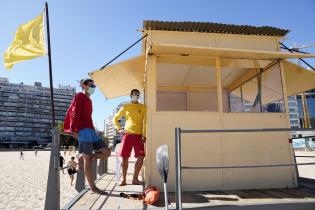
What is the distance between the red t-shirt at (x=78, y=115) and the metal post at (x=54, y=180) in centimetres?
44

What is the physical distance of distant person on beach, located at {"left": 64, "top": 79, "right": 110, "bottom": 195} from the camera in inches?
169

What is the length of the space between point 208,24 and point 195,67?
126 cm

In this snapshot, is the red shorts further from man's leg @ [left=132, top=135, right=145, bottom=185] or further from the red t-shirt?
the red t-shirt

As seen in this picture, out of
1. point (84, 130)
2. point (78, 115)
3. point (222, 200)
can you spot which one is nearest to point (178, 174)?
point (222, 200)

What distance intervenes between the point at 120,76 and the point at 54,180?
129 inches

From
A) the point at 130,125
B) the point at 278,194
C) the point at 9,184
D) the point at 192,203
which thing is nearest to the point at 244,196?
the point at 278,194

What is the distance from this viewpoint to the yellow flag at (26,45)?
4566mm

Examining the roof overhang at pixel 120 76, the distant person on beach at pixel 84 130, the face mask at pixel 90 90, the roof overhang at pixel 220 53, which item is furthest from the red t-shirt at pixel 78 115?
the roof overhang at pixel 220 53

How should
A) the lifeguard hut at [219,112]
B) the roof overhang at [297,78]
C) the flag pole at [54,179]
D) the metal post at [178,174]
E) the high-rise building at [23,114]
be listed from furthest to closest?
1. the high-rise building at [23,114]
2. the roof overhang at [297,78]
3. the lifeguard hut at [219,112]
4. the flag pole at [54,179]
5. the metal post at [178,174]

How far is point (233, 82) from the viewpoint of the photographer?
8008 mm

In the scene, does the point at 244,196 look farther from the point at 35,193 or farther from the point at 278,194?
the point at 35,193

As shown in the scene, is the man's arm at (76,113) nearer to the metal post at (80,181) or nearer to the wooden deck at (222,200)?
the wooden deck at (222,200)

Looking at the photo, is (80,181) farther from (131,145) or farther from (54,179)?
(54,179)

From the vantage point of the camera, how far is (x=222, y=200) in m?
3.88
